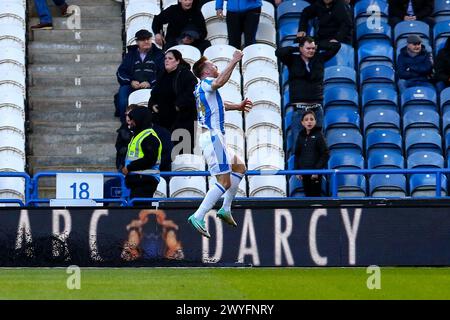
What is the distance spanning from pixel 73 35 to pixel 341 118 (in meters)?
4.75

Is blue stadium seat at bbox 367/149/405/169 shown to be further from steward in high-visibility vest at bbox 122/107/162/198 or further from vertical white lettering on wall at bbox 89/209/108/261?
vertical white lettering on wall at bbox 89/209/108/261

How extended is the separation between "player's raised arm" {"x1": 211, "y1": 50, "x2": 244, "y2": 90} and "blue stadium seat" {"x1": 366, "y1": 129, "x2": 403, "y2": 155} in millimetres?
5034

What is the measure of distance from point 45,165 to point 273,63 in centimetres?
367

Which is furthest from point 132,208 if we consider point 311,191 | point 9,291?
point 9,291

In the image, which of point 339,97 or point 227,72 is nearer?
point 227,72

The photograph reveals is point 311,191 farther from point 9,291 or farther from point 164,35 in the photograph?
point 9,291

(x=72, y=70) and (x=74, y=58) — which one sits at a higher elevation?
(x=74, y=58)

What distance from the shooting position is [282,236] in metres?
20.3

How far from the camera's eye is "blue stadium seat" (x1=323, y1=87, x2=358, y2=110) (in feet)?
77.9

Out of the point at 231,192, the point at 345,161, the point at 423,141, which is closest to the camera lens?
the point at 231,192

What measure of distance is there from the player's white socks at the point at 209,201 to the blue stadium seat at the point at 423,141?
5.08 meters

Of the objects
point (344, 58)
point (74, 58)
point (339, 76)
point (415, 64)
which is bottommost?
point (339, 76)

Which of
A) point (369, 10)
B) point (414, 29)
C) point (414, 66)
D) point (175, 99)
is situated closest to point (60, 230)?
point (175, 99)

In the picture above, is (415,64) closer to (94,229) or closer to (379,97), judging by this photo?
(379,97)
